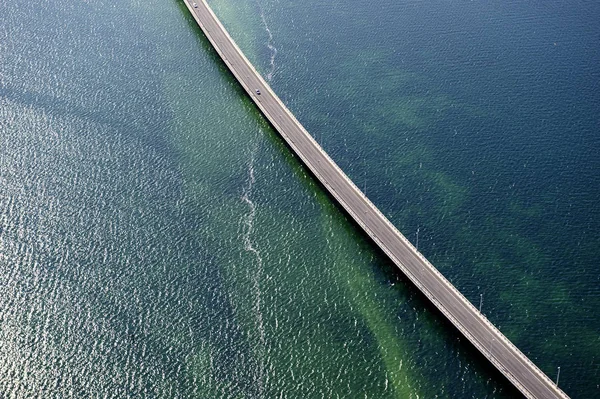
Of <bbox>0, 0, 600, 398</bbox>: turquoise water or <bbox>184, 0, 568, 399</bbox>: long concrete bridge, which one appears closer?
<bbox>184, 0, 568, 399</bbox>: long concrete bridge

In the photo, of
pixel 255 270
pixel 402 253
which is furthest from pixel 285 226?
pixel 402 253

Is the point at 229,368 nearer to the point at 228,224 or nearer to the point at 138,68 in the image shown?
the point at 228,224

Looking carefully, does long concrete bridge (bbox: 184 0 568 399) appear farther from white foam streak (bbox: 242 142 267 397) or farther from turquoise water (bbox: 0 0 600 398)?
white foam streak (bbox: 242 142 267 397)

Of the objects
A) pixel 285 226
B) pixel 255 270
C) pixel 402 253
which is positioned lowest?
pixel 255 270

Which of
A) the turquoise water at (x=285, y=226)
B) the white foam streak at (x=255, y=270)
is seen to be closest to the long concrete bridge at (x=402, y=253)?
the turquoise water at (x=285, y=226)

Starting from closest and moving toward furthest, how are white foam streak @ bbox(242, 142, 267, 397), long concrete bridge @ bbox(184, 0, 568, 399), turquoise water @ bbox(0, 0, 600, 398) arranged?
long concrete bridge @ bbox(184, 0, 568, 399), turquoise water @ bbox(0, 0, 600, 398), white foam streak @ bbox(242, 142, 267, 397)

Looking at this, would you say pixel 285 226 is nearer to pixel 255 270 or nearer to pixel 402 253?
pixel 255 270

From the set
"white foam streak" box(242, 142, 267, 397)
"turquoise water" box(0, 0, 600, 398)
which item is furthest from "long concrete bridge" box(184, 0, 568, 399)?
"white foam streak" box(242, 142, 267, 397)
